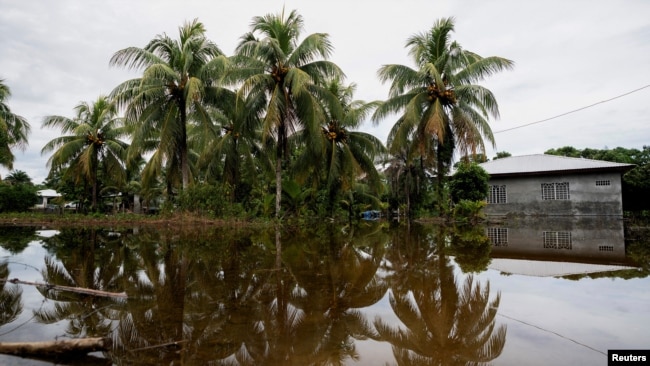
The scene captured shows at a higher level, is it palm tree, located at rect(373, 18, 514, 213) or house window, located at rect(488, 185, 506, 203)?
palm tree, located at rect(373, 18, 514, 213)

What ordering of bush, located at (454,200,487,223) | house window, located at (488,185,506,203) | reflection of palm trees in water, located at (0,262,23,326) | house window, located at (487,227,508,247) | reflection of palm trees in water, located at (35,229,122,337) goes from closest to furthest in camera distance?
reflection of palm trees in water, located at (35,229,122,337) → reflection of palm trees in water, located at (0,262,23,326) → house window, located at (487,227,508,247) → bush, located at (454,200,487,223) → house window, located at (488,185,506,203)

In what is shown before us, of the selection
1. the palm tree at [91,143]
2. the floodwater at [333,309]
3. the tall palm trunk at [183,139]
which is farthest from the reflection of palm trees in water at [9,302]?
the palm tree at [91,143]

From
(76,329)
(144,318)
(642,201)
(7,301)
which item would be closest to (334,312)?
(144,318)

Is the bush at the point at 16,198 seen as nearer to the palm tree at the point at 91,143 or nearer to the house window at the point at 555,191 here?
the palm tree at the point at 91,143

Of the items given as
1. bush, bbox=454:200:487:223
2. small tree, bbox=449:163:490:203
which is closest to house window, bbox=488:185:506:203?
small tree, bbox=449:163:490:203

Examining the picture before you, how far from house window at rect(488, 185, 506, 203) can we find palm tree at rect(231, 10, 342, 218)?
13.5 metres

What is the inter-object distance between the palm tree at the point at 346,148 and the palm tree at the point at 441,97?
122cm

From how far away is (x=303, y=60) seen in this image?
14203 mm

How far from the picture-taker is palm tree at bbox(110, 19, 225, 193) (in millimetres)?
13719

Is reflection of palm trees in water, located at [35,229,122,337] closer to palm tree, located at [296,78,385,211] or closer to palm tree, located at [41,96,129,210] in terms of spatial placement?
palm tree, located at [296,78,385,211]

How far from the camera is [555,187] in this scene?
68.1ft

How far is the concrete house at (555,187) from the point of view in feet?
63.6

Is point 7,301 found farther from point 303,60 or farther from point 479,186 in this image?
point 479,186

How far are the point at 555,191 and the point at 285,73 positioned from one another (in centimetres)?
1667
